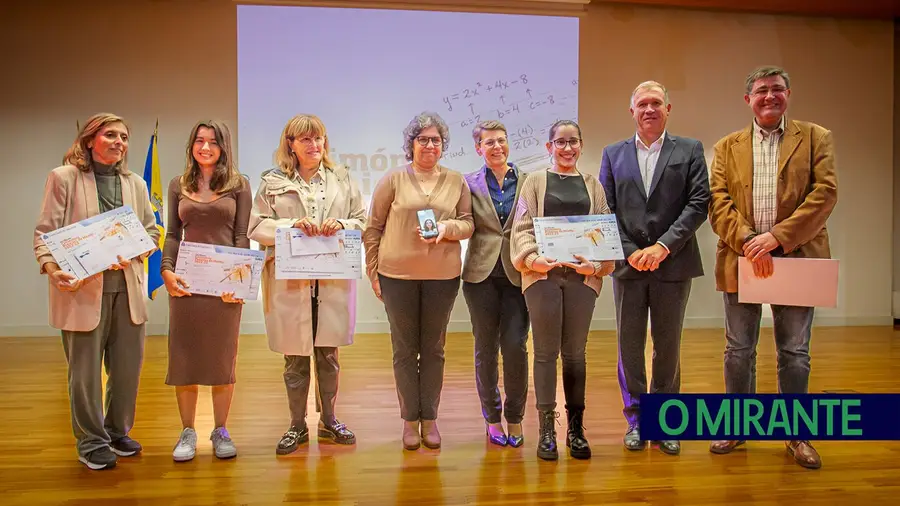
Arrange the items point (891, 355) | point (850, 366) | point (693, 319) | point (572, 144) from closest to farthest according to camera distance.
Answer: point (572, 144), point (850, 366), point (891, 355), point (693, 319)

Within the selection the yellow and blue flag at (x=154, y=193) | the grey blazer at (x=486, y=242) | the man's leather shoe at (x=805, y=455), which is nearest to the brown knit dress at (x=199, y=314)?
the grey blazer at (x=486, y=242)

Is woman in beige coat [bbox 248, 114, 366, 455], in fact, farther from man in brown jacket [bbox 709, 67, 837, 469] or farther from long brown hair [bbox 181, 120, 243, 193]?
man in brown jacket [bbox 709, 67, 837, 469]

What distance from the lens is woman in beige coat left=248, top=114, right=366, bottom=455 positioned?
2.91m

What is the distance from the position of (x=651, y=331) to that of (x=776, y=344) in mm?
584

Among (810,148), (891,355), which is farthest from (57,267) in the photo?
(891,355)

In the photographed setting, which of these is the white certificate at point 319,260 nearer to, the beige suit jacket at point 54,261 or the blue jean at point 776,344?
the beige suit jacket at point 54,261

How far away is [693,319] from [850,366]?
213cm

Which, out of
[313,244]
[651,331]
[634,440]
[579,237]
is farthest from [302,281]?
[634,440]

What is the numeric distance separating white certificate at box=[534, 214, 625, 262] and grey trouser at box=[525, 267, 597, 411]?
0.11 m

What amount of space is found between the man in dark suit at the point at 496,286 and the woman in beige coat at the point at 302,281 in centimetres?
57

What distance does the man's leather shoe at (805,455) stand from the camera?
2.80m

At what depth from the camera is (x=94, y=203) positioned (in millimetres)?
2812

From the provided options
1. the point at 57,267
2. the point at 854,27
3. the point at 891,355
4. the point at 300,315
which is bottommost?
the point at 891,355

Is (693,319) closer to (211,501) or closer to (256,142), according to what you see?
(256,142)
